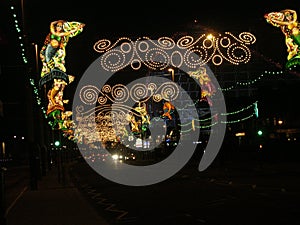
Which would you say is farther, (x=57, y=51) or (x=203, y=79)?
(x=203, y=79)

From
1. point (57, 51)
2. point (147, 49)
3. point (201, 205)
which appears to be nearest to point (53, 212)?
point (201, 205)

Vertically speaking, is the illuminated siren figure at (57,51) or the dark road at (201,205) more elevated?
the illuminated siren figure at (57,51)

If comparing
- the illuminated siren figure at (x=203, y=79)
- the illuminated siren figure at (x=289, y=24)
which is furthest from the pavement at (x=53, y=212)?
the illuminated siren figure at (x=203, y=79)

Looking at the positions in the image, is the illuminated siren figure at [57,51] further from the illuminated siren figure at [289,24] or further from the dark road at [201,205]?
the illuminated siren figure at [289,24]

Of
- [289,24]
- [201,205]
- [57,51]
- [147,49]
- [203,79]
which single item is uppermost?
[289,24]

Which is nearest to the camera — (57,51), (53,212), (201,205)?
(53,212)

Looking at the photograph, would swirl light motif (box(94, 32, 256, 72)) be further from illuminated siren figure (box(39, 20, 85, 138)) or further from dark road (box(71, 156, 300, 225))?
dark road (box(71, 156, 300, 225))

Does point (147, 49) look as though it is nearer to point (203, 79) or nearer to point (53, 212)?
point (53, 212)

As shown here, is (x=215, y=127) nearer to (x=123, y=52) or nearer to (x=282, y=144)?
(x=282, y=144)

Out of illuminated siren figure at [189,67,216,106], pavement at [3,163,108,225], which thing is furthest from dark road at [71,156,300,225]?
illuminated siren figure at [189,67,216,106]

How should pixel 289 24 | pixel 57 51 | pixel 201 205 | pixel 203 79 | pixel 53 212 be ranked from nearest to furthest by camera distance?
pixel 53 212 → pixel 201 205 → pixel 289 24 → pixel 57 51 → pixel 203 79

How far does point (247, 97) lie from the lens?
7331 centimetres

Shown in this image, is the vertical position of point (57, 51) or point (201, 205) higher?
point (57, 51)

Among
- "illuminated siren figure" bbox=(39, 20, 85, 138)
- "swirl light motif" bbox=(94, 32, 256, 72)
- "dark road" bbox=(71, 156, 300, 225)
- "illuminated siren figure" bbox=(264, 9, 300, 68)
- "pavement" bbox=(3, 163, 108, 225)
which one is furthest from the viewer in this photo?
"illuminated siren figure" bbox=(264, 9, 300, 68)
